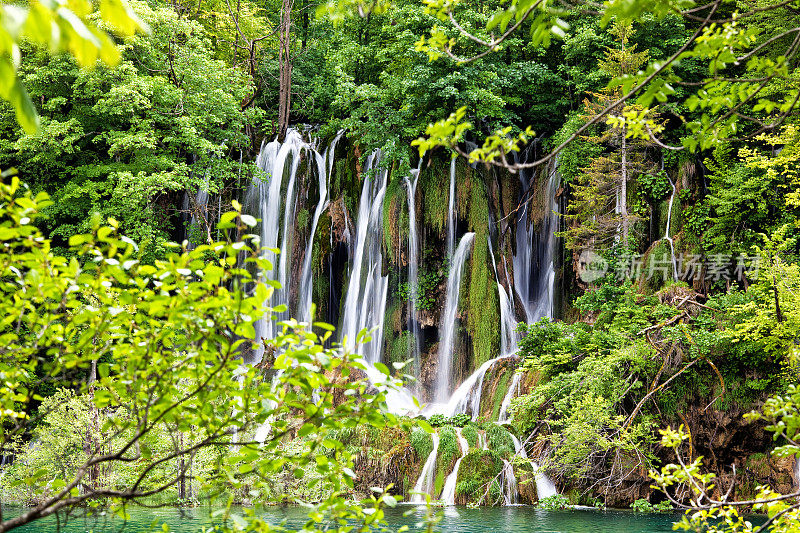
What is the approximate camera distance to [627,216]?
1548 centimetres

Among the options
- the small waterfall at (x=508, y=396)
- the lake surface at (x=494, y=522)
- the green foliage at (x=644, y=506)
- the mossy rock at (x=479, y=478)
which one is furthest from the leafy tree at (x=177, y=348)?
the small waterfall at (x=508, y=396)

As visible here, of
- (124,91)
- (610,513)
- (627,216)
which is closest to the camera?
(610,513)

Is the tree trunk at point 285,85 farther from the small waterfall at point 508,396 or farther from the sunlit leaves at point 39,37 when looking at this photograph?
the sunlit leaves at point 39,37

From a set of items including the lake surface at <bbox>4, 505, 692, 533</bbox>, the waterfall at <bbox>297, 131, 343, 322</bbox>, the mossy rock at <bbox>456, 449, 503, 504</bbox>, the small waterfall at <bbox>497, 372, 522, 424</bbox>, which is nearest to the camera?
the lake surface at <bbox>4, 505, 692, 533</bbox>

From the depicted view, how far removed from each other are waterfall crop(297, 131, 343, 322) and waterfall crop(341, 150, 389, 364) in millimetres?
1165

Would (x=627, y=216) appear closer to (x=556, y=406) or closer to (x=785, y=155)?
(x=785, y=155)

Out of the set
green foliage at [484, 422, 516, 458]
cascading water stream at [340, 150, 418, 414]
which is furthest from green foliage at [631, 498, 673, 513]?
cascading water stream at [340, 150, 418, 414]

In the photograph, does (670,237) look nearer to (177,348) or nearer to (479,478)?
(479,478)

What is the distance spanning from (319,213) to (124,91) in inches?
242

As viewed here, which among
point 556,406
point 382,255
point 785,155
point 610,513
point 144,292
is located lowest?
point 610,513

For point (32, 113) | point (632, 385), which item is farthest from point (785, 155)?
point (32, 113)

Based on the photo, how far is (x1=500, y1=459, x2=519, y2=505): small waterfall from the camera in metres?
12.6

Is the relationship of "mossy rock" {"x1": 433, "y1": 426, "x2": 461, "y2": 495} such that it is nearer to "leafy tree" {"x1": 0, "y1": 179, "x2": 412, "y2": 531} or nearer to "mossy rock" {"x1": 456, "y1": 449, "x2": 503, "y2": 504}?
"mossy rock" {"x1": 456, "y1": 449, "x2": 503, "y2": 504}

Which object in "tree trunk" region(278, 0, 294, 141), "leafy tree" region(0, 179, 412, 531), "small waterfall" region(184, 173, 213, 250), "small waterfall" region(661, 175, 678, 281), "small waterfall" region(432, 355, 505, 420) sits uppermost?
"tree trunk" region(278, 0, 294, 141)
